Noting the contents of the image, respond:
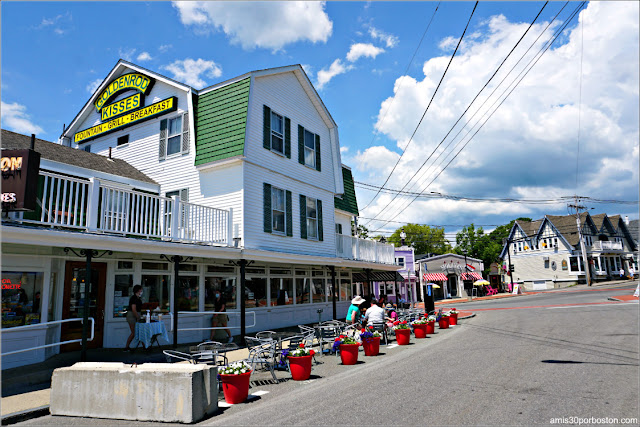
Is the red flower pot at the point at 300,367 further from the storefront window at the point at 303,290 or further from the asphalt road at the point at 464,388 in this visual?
the storefront window at the point at 303,290

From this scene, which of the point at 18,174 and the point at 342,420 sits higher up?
the point at 18,174

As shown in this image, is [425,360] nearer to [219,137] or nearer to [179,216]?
[179,216]

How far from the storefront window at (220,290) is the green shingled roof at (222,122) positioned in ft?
13.8

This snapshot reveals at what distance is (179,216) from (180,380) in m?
5.64

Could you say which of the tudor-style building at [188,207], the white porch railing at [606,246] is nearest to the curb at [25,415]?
the tudor-style building at [188,207]

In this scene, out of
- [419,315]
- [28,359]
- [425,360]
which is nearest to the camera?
[28,359]

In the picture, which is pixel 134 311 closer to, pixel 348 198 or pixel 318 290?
pixel 318 290

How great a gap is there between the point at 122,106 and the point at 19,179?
423 inches

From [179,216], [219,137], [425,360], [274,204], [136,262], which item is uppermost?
[219,137]

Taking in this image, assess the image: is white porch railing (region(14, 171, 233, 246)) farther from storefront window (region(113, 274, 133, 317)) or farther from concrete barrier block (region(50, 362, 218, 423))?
concrete barrier block (region(50, 362, 218, 423))

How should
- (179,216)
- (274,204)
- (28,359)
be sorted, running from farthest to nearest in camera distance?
(274,204) → (179,216) → (28,359)

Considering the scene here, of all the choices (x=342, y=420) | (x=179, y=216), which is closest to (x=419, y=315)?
(x=179, y=216)

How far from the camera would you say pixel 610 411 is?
5.86m

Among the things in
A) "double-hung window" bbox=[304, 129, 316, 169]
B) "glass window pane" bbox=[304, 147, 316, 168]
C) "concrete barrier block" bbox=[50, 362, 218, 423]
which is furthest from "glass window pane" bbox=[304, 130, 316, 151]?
"concrete barrier block" bbox=[50, 362, 218, 423]
